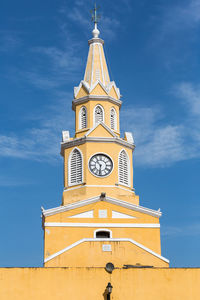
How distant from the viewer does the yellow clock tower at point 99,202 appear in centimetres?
3219

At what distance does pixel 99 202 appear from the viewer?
35438 millimetres

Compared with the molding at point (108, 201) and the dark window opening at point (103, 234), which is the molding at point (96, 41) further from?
the dark window opening at point (103, 234)

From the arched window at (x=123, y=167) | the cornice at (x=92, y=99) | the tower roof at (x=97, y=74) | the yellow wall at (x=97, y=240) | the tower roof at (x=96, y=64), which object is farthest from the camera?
the tower roof at (x=96, y=64)

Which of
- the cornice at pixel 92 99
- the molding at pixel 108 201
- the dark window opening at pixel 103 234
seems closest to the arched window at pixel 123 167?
the molding at pixel 108 201

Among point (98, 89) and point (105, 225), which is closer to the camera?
point (105, 225)

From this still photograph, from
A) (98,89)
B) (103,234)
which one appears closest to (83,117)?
(98,89)

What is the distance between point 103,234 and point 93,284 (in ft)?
31.2

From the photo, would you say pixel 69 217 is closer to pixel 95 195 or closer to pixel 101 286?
pixel 95 195

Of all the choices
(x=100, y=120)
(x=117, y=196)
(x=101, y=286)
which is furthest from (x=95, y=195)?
(x=101, y=286)

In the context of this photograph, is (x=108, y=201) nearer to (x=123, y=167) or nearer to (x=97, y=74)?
(x=123, y=167)

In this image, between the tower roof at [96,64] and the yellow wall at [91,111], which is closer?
the yellow wall at [91,111]

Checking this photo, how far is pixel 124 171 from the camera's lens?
38188 millimetres

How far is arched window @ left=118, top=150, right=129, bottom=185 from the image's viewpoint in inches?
1488

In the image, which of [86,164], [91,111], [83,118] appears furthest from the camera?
[83,118]
